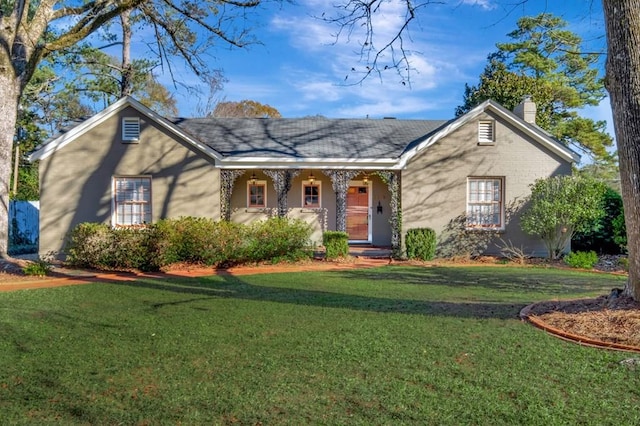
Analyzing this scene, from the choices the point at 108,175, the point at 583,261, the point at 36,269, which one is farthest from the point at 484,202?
the point at 36,269

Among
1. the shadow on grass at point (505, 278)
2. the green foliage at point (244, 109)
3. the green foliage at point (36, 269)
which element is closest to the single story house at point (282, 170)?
the shadow on grass at point (505, 278)

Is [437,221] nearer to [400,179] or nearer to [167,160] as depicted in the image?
[400,179]

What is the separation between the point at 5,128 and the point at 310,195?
9.44 m

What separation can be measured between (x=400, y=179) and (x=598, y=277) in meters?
6.08

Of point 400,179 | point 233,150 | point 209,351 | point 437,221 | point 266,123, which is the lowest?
point 209,351

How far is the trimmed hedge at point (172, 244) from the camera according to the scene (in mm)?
11367

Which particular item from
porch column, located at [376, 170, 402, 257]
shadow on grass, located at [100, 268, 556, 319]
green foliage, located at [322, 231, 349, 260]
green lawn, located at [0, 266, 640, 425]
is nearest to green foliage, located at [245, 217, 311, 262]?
green foliage, located at [322, 231, 349, 260]

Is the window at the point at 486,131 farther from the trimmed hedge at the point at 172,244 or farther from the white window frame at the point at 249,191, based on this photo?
the white window frame at the point at 249,191

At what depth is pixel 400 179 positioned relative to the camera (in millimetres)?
14422

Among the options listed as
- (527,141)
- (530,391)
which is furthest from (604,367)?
(527,141)

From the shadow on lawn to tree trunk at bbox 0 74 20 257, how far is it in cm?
434

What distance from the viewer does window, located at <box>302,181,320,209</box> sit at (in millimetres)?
16781

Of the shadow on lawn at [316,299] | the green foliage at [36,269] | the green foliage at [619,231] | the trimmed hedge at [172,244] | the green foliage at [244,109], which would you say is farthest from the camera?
the green foliage at [244,109]

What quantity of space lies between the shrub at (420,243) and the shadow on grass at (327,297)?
2973 mm
